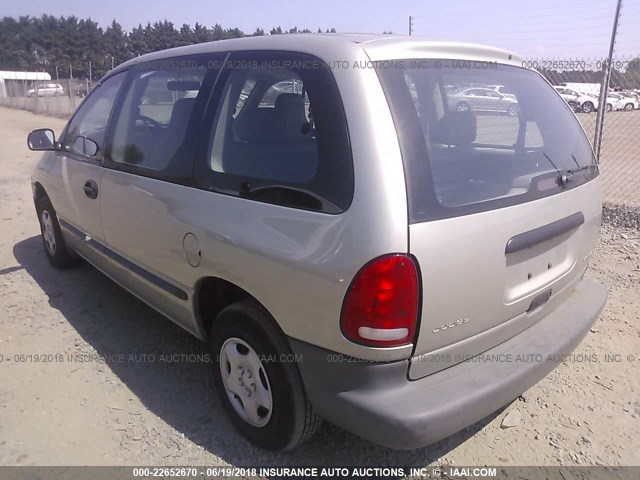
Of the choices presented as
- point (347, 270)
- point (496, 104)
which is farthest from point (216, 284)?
point (496, 104)

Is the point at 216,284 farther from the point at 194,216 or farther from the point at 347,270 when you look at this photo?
A: the point at 347,270

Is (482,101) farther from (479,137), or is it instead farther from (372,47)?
(372,47)

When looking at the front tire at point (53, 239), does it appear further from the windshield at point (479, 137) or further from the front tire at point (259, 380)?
the windshield at point (479, 137)

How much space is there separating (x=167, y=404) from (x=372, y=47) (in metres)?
2.13

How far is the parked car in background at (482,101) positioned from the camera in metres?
2.33

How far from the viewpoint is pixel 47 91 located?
97.7 feet

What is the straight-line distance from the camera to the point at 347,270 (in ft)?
5.83

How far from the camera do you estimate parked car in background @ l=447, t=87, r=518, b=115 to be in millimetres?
2325

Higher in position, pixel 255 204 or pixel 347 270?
pixel 255 204

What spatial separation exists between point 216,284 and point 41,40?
8678 centimetres

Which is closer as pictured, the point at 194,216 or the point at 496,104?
the point at 194,216

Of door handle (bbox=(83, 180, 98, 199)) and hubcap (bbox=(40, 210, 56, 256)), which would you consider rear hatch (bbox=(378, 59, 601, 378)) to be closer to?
door handle (bbox=(83, 180, 98, 199))

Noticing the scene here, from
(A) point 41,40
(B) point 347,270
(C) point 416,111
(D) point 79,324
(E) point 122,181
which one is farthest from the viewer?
(A) point 41,40

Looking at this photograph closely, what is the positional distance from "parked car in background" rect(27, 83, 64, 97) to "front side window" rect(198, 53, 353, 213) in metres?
28.8
